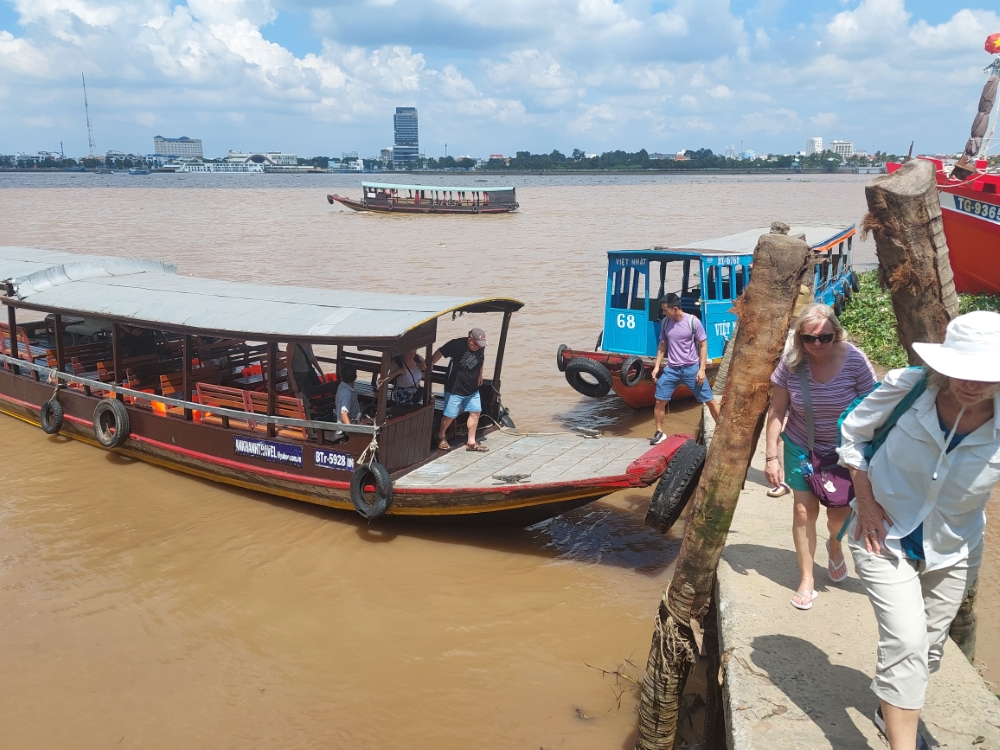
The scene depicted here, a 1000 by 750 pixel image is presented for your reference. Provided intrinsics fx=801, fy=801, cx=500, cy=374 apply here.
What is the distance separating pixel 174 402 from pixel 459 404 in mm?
2892

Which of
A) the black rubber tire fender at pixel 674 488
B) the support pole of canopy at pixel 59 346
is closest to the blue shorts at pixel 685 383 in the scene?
the black rubber tire fender at pixel 674 488

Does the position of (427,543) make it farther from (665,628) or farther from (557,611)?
(665,628)

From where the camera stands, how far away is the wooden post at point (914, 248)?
349cm

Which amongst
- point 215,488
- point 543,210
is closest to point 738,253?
point 215,488

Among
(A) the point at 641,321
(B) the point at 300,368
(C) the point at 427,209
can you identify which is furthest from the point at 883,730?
(C) the point at 427,209

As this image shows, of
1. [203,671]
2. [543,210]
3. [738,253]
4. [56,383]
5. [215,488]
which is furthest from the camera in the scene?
[543,210]

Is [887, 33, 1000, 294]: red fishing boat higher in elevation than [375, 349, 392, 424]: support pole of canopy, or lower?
higher

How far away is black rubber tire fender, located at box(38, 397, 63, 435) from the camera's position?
30.4 feet

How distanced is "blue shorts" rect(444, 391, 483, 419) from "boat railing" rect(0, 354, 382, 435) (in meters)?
0.97

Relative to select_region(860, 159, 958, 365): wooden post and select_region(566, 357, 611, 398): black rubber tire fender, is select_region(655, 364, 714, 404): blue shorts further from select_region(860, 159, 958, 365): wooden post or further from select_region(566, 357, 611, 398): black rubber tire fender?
select_region(860, 159, 958, 365): wooden post

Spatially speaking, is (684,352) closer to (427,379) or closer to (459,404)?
(459,404)

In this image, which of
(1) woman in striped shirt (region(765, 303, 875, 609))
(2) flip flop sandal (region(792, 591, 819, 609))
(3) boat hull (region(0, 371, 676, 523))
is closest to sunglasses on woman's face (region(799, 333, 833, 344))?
(1) woman in striped shirt (region(765, 303, 875, 609))

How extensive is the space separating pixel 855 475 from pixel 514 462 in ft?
14.6

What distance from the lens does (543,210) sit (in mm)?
49562
